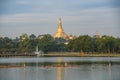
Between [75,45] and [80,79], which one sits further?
[75,45]

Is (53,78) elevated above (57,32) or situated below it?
below

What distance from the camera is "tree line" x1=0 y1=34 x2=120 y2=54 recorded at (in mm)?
76625

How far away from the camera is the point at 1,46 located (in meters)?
90.7

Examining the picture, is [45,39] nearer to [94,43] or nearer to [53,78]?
[94,43]

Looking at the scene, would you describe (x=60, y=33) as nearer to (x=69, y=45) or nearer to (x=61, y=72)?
(x=69, y=45)

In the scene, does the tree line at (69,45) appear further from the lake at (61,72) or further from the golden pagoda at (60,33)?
the lake at (61,72)

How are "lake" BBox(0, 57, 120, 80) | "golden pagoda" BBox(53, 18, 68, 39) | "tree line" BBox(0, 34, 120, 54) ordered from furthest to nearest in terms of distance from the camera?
"golden pagoda" BBox(53, 18, 68, 39) → "tree line" BBox(0, 34, 120, 54) → "lake" BBox(0, 57, 120, 80)

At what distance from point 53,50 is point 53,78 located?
6757 cm

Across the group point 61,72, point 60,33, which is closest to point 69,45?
point 60,33

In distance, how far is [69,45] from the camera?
292 ft

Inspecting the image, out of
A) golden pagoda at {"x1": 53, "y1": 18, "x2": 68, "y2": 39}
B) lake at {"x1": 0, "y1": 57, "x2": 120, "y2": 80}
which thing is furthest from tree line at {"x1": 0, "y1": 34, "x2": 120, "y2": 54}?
lake at {"x1": 0, "y1": 57, "x2": 120, "y2": 80}

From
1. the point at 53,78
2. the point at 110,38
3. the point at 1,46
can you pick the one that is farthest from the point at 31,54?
the point at 53,78

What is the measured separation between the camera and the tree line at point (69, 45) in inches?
3017

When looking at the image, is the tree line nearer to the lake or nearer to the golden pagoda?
the golden pagoda
